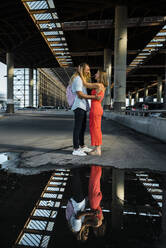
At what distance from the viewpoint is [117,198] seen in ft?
6.86

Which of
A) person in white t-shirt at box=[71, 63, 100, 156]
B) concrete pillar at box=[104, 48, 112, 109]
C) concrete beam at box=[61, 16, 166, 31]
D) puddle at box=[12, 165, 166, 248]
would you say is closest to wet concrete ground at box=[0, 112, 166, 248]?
puddle at box=[12, 165, 166, 248]

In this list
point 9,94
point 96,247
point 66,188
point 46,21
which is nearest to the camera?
point 96,247

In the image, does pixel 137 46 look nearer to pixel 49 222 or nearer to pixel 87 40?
pixel 87 40

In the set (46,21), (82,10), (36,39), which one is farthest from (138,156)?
(36,39)

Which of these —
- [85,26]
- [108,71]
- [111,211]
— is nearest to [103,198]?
[111,211]

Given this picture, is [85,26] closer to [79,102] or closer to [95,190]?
[79,102]

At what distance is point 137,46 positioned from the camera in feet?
107

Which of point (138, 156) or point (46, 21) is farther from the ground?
point (46, 21)

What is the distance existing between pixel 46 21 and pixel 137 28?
471 inches

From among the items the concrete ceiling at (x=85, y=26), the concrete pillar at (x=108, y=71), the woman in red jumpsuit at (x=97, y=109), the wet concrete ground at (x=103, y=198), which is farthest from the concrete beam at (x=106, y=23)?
the wet concrete ground at (x=103, y=198)

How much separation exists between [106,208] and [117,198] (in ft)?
Result: 0.93

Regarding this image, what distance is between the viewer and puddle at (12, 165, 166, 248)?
1.37 m

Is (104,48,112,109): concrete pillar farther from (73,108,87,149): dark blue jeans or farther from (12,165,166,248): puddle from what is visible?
(12,165,166,248): puddle

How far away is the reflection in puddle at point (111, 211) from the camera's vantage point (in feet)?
4.50
